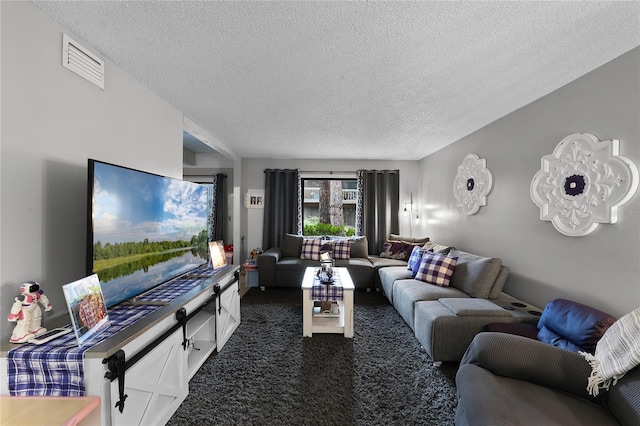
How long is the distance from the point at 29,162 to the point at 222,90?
1.39 m

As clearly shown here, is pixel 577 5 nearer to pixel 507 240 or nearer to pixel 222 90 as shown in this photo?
pixel 507 240

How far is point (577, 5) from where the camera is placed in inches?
52.0

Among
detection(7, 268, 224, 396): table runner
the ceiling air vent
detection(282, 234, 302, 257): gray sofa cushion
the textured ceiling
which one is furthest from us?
detection(282, 234, 302, 257): gray sofa cushion

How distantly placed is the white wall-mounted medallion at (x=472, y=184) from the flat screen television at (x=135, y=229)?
10.6ft

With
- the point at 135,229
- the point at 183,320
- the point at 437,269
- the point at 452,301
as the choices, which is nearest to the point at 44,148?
the point at 135,229

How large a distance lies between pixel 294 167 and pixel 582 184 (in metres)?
4.22

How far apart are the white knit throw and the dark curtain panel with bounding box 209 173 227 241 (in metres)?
5.56

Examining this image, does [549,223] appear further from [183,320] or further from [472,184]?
[183,320]

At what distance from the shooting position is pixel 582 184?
6.50 ft

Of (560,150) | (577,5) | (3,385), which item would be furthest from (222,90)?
(560,150)

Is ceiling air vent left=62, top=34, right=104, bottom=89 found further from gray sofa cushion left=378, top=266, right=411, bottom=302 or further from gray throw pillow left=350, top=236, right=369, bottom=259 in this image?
gray throw pillow left=350, top=236, right=369, bottom=259

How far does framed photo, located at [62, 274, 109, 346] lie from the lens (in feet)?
3.88

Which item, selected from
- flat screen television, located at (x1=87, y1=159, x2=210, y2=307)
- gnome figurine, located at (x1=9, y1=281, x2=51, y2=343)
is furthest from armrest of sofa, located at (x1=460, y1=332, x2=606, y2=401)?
gnome figurine, located at (x1=9, y1=281, x2=51, y2=343)

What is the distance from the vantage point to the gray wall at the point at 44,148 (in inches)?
49.4
